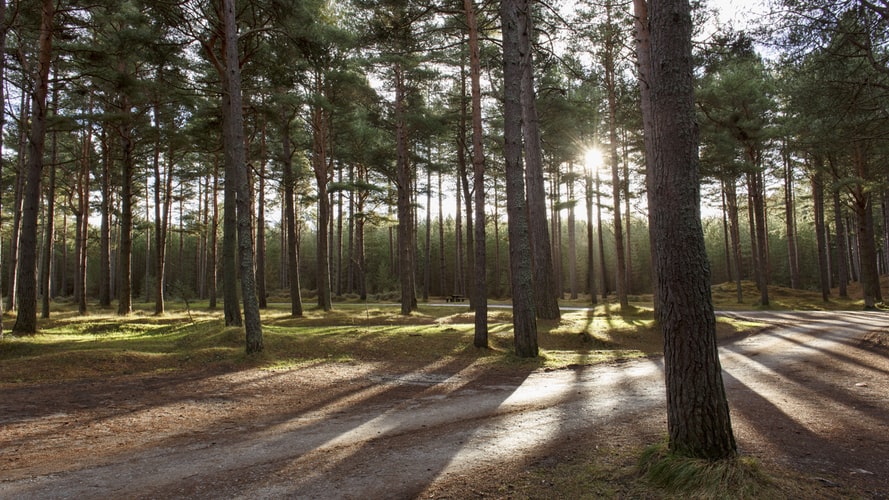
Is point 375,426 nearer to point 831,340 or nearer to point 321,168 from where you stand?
point 831,340

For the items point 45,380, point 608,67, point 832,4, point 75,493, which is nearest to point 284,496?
point 75,493

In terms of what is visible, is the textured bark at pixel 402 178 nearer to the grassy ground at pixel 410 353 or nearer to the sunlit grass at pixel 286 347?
the grassy ground at pixel 410 353

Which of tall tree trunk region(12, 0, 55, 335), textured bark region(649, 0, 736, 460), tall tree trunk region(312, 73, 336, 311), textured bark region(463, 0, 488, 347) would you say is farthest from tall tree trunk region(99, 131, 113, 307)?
textured bark region(649, 0, 736, 460)

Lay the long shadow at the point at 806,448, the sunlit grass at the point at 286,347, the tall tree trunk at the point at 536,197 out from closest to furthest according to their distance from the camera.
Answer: the long shadow at the point at 806,448
the sunlit grass at the point at 286,347
the tall tree trunk at the point at 536,197

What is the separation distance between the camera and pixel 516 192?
9500 millimetres

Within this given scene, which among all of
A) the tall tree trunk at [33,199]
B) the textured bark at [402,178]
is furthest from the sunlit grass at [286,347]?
the textured bark at [402,178]

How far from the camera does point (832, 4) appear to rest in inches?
392

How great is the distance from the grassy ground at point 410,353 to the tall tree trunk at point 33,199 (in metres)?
0.89

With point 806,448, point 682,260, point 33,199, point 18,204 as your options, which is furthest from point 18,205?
point 806,448

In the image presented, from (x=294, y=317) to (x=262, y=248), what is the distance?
7.26 metres

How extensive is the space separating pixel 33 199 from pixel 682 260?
14.8m


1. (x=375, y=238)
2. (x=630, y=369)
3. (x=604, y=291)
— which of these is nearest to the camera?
(x=630, y=369)

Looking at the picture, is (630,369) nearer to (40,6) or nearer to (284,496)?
(284,496)

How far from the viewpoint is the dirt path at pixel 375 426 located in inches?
142
